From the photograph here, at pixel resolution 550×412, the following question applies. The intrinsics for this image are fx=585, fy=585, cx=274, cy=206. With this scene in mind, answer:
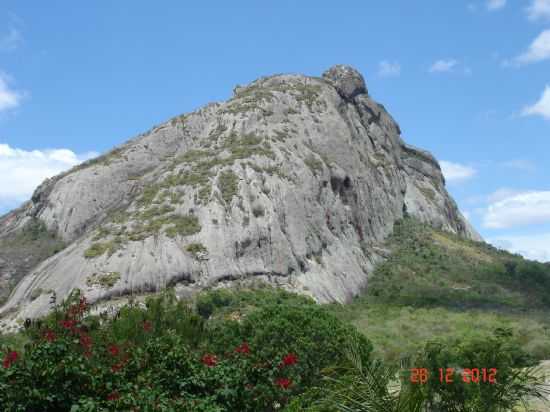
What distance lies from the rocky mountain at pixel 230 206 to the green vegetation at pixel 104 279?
123mm

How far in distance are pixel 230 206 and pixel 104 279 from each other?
15033 mm

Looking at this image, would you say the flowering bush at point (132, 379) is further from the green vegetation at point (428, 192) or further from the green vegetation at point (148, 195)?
the green vegetation at point (428, 192)

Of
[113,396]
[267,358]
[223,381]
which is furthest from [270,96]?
[113,396]

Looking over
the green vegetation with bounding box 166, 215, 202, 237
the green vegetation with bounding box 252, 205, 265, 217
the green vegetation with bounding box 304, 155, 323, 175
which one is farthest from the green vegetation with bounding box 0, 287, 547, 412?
the green vegetation with bounding box 304, 155, 323, 175

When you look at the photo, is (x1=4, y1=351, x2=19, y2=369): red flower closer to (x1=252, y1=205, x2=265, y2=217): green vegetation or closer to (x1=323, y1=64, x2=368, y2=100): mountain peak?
(x1=252, y1=205, x2=265, y2=217): green vegetation

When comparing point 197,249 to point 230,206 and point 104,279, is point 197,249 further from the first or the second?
point 104,279

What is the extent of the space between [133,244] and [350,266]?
22985 mm

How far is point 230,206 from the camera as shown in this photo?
5503cm

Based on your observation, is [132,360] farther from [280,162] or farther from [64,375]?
[280,162]

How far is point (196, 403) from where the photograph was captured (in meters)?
9.18

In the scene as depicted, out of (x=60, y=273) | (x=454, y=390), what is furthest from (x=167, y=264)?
(x=454, y=390)

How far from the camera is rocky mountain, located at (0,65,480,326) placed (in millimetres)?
47375

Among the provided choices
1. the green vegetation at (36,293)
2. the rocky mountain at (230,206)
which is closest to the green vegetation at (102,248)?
the rocky mountain at (230,206)

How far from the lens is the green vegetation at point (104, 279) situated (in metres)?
43.6
